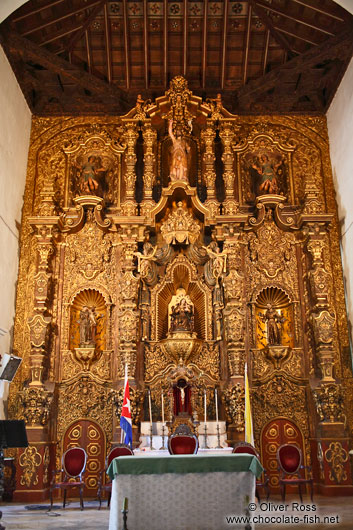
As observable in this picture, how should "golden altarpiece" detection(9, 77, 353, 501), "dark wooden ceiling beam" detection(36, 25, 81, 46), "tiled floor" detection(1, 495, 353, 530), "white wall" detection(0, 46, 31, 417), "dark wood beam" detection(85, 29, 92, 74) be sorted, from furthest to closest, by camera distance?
"dark wood beam" detection(85, 29, 92, 74), "dark wooden ceiling beam" detection(36, 25, 81, 46), "white wall" detection(0, 46, 31, 417), "golden altarpiece" detection(9, 77, 353, 501), "tiled floor" detection(1, 495, 353, 530)

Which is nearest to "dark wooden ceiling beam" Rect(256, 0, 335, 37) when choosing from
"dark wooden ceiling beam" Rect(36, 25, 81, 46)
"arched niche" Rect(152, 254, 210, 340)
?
"dark wooden ceiling beam" Rect(36, 25, 81, 46)

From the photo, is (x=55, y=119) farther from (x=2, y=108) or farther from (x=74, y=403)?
(x=74, y=403)

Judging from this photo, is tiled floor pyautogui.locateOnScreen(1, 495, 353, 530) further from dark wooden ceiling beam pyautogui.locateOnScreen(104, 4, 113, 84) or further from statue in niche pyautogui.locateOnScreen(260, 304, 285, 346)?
dark wooden ceiling beam pyautogui.locateOnScreen(104, 4, 113, 84)

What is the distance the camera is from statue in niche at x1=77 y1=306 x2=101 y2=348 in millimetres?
12094

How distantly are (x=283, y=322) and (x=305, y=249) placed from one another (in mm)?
1898

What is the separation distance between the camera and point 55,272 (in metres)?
12.7

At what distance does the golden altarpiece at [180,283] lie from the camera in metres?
11.4

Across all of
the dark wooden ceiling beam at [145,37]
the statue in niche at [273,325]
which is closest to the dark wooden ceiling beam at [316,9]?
the dark wooden ceiling beam at [145,37]

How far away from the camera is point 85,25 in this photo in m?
12.6

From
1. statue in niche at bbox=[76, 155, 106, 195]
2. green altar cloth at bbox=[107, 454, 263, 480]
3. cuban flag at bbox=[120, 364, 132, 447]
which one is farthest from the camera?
statue in niche at bbox=[76, 155, 106, 195]

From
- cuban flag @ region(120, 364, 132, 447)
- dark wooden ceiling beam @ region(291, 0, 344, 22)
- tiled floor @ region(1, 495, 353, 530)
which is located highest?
dark wooden ceiling beam @ region(291, 0, 344, 22)

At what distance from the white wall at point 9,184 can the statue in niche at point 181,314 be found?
3756 millimetres

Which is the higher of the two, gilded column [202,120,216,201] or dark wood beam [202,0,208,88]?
dark wood beam [202,0,208,88]

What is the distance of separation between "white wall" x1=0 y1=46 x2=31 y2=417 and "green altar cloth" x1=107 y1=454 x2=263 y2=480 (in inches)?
221
